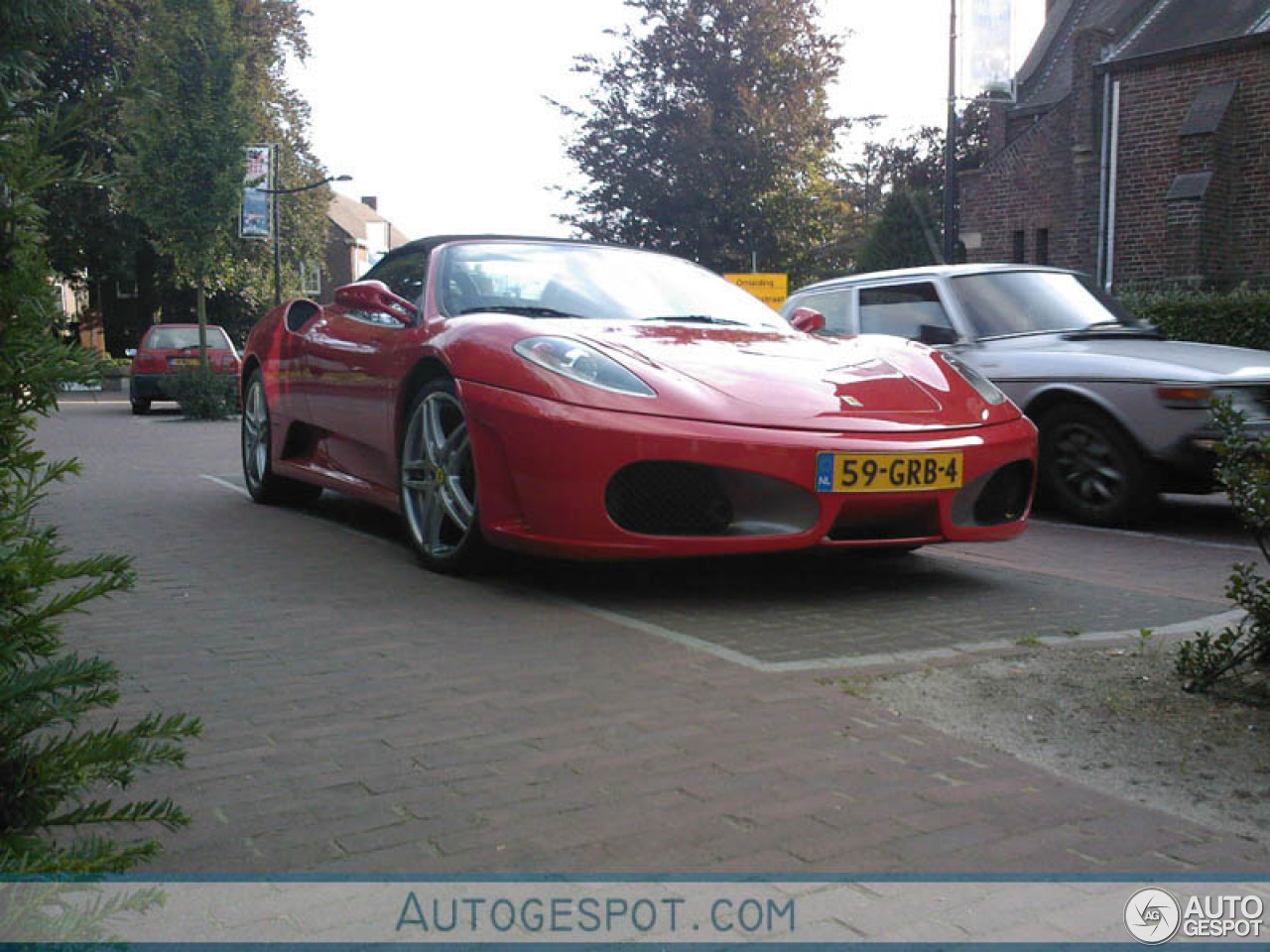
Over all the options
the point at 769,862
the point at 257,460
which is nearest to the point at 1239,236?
the point at 257,460

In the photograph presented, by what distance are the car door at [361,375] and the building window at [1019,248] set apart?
77.8ft

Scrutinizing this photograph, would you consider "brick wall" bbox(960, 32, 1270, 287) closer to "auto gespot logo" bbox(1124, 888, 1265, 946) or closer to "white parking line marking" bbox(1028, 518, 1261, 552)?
"white parking line marking" bbox(1028, 518, 1261, 552)

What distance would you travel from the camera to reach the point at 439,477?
5.18m

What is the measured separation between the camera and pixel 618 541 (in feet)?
14.9

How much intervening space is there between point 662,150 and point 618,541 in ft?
123

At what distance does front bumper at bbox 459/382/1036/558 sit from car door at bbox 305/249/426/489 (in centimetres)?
104

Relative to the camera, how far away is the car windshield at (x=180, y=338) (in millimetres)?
23094

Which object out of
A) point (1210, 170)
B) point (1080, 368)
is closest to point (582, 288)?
point (1080, 368)

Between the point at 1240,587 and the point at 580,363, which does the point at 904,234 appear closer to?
the point at 580,363

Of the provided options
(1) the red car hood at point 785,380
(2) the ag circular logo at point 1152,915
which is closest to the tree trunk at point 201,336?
(1) the red car hood at point 785,380

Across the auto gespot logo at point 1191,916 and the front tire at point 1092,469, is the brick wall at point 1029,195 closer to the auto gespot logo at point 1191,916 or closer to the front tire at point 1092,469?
the front tire at point 1092,469

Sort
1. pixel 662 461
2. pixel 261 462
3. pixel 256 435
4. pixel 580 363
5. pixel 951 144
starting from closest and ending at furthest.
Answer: pixel 662 461
pixel 580 363
pixel 261 462
pixel 256 435
pixel 951 144

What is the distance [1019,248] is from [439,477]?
25466mm

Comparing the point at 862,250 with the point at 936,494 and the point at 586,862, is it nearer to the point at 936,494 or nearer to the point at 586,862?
the point at 936,494
